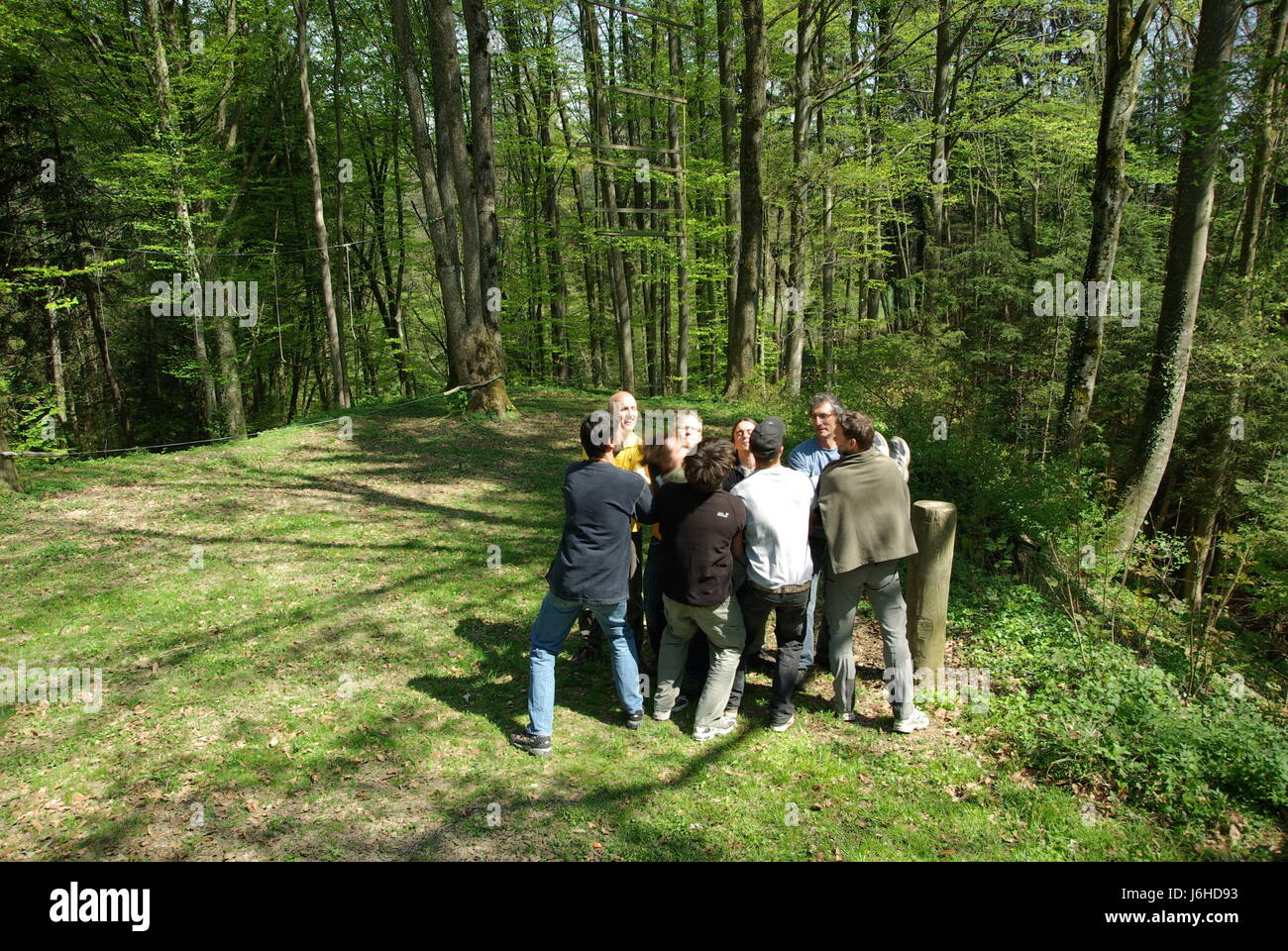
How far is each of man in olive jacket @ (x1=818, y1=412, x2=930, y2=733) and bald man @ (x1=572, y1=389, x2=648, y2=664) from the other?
1290 mm

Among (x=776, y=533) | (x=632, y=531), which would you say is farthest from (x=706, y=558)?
(x=632, y=531)

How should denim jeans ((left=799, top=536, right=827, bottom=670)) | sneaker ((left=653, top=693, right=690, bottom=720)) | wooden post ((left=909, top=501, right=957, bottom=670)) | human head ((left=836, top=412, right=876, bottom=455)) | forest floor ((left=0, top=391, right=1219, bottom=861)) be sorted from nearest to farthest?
forest floor ((left=0, top=391, right=1219, bottom=861)) < human head ((left=836, top=412, right=876, bottom=455)) < sneaker ((left=653, top=693, right=690, bottom=720)) < denim jeans ((left=799, top=536, right=827, bottom=670)) < wooden post ((left=909, top=501, right=957, bottom=670))

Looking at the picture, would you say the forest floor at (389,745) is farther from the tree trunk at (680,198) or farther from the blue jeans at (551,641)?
the tree trunk at (680,198)

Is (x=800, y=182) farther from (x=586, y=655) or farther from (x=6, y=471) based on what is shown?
(x=6, y=471)

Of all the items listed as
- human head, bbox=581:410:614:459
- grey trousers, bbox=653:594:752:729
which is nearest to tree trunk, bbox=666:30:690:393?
human head, bbox=581:410:614:459

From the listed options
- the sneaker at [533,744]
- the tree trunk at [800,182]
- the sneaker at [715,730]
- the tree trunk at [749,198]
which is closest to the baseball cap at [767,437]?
the sneaker at [715,730]

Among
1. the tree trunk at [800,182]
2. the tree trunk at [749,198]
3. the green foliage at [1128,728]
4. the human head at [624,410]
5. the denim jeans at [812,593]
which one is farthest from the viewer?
the tree trunk at [800,182]

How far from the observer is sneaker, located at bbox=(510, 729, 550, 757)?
4582 mm

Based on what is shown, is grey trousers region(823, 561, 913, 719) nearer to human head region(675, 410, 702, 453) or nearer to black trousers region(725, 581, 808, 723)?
black trousers region(725, 581, 808, 723)

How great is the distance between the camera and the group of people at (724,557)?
4.43 m

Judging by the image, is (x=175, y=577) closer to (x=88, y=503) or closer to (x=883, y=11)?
(x=88, y=503)

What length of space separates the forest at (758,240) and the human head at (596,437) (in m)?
4.22

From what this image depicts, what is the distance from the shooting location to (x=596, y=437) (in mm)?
4461
